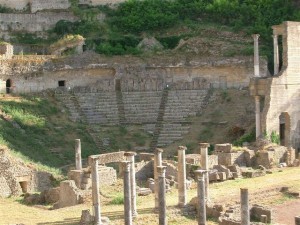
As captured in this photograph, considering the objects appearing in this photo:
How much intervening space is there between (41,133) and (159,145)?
7681 mm

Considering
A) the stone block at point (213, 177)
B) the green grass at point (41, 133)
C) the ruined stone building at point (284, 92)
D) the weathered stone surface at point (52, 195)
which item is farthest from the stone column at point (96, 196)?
the ruined stone building at point (284, 92)

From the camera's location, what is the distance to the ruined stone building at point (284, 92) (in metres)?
41.6

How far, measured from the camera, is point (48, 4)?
65.5 metres

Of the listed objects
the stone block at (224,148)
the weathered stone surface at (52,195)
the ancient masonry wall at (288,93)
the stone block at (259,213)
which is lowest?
the stone block at (259,213)

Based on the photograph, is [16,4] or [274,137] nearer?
[274,137]

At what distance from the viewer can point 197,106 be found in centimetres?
4925

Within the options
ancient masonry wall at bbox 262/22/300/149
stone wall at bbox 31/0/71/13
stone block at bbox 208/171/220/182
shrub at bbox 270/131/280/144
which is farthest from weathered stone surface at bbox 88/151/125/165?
stone wall at bbox 31/0/71/13

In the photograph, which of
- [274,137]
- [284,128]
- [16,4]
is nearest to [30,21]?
[16,4]

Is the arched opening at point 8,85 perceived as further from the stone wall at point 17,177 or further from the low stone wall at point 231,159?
the low stone wall at point 231,159

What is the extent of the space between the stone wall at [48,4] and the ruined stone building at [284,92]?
94.3 feet

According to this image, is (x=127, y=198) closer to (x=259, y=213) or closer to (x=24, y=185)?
(x=259, y=213)

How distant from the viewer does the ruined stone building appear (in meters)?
41.6

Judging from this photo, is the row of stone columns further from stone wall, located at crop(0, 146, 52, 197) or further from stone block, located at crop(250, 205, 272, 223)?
stone wall, located at crop(0, 146, 52, 197)

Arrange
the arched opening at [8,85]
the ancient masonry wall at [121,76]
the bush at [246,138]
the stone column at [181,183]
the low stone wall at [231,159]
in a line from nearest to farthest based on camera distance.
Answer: the stone column at [181,183] → the low stone wall at [231,159] → the bush at [246,138] → the arched opening at [8,85] → the ancient masonry wall at [121,76]
